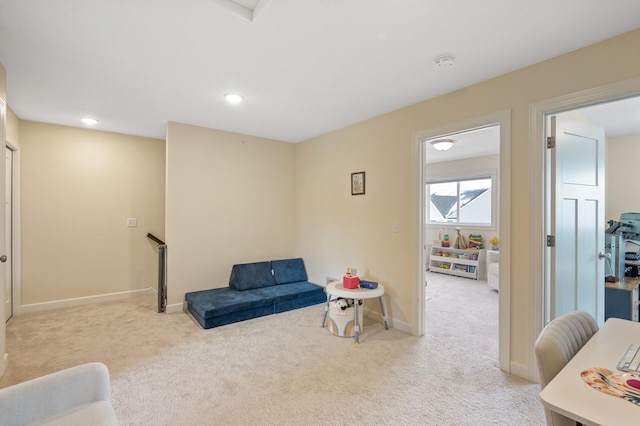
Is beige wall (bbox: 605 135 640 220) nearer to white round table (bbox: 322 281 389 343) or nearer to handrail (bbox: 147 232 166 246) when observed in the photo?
white round table (bbox: 322 281 389 343)

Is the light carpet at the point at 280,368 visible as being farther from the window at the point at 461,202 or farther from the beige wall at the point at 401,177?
the window at the point at 461,202

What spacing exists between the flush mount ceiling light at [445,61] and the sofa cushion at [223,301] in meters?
3.01

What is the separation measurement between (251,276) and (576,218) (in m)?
3.57

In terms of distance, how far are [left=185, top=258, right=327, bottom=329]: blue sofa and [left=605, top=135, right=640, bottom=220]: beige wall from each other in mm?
4155

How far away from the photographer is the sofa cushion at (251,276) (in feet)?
13.2

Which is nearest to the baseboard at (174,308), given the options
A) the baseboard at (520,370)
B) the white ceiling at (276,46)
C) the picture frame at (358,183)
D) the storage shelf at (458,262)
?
the white ceiling at (276,46)

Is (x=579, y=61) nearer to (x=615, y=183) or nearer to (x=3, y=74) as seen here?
(x=615, y=183)

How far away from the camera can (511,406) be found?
1.95m

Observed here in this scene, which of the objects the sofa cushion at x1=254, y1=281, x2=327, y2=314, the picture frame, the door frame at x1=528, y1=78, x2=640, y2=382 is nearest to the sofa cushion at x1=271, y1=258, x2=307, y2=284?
the sofa cushion at x1=254, y1=281, x2=327, y2=314

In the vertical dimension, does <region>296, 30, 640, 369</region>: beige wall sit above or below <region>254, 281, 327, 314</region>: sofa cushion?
above

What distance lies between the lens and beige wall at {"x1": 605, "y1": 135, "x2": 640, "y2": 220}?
395 centimetres

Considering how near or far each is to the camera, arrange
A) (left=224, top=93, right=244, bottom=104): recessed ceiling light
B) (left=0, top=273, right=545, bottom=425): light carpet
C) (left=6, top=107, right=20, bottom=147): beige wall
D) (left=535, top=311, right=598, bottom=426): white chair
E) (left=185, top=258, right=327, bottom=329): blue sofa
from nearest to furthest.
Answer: (left=535, top=311, right=598, bottom=426): white chair < (left=0, top=273, right=545, bottom=425): light carpet < (left=224, top=93, right=244, bottom=104): recessed ceiling light < (left=6, top=107, right=20, bottom=147): beige wall < (left=185, top=258, right=327, bottom=329): blue sofa

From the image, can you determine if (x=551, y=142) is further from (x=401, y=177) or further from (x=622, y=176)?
(x=622, y=176)

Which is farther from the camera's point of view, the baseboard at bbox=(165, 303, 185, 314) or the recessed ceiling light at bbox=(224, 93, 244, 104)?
the baseboard at bbox=(165, 303, 185, 314)
